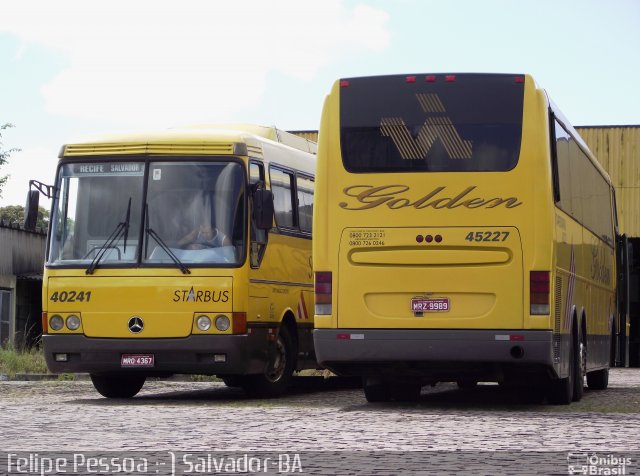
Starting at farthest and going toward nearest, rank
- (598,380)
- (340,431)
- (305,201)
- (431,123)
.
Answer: (598,380) → (305,201) → (431,123) → (340,431)

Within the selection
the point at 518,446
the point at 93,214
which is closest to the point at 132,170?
the point at 93,214

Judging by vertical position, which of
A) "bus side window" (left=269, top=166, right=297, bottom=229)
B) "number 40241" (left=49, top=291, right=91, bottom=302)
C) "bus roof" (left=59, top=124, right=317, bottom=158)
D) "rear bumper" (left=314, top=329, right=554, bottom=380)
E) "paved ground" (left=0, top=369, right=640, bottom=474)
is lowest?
"paved ground" (left=0, top=369, right=640, bottom=474)

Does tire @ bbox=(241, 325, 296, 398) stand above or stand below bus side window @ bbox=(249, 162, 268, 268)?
below

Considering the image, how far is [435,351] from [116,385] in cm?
572

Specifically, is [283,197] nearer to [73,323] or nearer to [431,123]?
[73,323]

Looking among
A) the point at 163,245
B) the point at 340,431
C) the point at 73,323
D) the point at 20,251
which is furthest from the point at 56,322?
the point at 20,251

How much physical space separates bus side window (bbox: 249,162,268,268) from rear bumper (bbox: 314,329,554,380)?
2.34 meters

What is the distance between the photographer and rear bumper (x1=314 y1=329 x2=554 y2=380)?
52.2ft

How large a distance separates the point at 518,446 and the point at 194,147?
8.06 m

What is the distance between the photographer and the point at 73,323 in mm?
18422

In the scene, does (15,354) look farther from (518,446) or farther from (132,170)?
(518,446)

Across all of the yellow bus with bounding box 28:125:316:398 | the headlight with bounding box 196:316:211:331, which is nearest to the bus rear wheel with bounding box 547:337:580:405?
the yellow bus with bounding box 28:125:316:398

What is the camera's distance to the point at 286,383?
20.2m

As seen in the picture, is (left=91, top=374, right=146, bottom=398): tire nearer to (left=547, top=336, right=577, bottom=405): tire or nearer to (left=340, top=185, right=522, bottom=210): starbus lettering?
(left=340, top=185, right=522, bottom=210): starbus lettering
